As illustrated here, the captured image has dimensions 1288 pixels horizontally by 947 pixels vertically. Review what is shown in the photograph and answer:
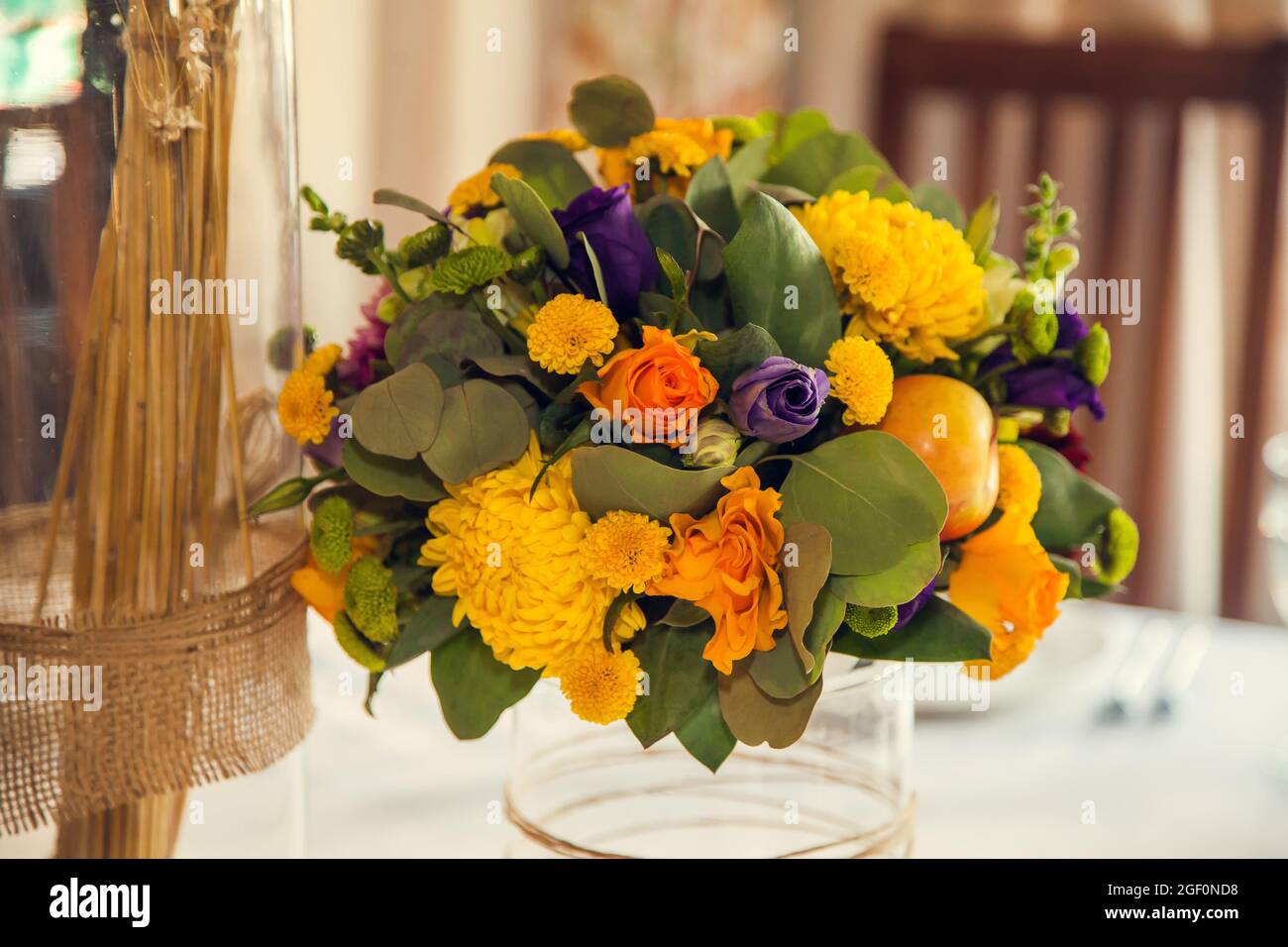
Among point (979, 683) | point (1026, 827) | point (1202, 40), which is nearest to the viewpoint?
point (1026, 827)

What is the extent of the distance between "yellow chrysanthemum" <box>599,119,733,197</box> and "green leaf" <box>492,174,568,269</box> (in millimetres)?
93

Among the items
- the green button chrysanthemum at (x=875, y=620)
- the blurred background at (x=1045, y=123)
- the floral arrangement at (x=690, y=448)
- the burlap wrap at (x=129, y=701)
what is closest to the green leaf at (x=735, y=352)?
the floral arrangement at (x=690, y=448)

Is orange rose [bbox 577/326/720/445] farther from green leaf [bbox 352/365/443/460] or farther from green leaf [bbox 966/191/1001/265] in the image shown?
green leaf [bbox 966/191/1001/265]

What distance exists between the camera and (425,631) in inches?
18.6

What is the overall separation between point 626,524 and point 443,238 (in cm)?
15

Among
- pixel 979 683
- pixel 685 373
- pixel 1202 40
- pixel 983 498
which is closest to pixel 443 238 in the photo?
pixel 685 373

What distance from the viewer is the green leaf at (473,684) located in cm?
47

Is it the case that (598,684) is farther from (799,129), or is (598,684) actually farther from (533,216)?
(799,129)

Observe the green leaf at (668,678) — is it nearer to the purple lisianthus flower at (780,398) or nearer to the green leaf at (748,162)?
the purple lisianthus flower at (780,398)

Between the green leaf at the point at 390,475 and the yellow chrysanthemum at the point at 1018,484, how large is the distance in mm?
232

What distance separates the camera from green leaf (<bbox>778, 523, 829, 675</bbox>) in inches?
16.1

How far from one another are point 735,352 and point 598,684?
133 mm

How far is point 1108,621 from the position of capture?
2.95 feet

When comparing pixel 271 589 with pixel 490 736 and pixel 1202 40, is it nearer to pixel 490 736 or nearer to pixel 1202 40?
pixel 490 736
